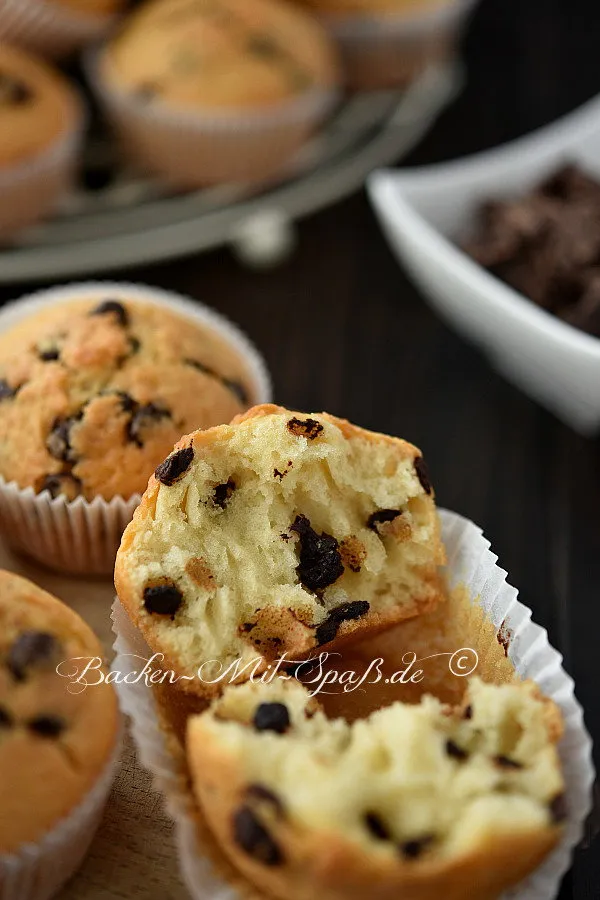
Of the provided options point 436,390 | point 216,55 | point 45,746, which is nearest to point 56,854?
point 45,746

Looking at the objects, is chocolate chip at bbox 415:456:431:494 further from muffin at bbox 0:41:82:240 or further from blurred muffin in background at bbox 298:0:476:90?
blurred muffin in background at bbox 298:0:476:90

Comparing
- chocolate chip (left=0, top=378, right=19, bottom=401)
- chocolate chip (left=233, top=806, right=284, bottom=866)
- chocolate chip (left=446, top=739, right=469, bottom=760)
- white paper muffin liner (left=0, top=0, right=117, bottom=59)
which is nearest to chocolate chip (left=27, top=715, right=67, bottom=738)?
chocolate chip (left=233, top=806, right=284, bottom=866)

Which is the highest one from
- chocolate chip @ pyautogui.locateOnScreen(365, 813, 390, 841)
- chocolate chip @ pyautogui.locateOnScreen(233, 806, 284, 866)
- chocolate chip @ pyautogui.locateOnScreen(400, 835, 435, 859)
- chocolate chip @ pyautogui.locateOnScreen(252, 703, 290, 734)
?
chocolate chip @ pyautogui.locateOnScreen(400, 835, 435, 859)

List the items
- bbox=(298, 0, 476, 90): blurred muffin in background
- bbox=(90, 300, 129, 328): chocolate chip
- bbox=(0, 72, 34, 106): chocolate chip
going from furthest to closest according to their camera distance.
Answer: bbox=(298, 0, 476, 90): blurred muffin in background
bbox=(0, 72, 34, 106): chocolate chip
bbox=(90, 300, 129, 328): chocolate chip

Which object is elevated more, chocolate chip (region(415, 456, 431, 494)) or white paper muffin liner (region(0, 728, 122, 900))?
chocolate chip (region(415, 456, 431, 494))

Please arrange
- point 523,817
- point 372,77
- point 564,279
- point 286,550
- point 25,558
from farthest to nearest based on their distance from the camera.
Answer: point 372,77
point 564,279
point 25,558
point 286,550
point 523,817

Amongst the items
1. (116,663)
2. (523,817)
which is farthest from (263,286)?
(523,817)

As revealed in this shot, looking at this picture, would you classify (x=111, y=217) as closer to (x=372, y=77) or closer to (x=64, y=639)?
(x=372, y=77)
